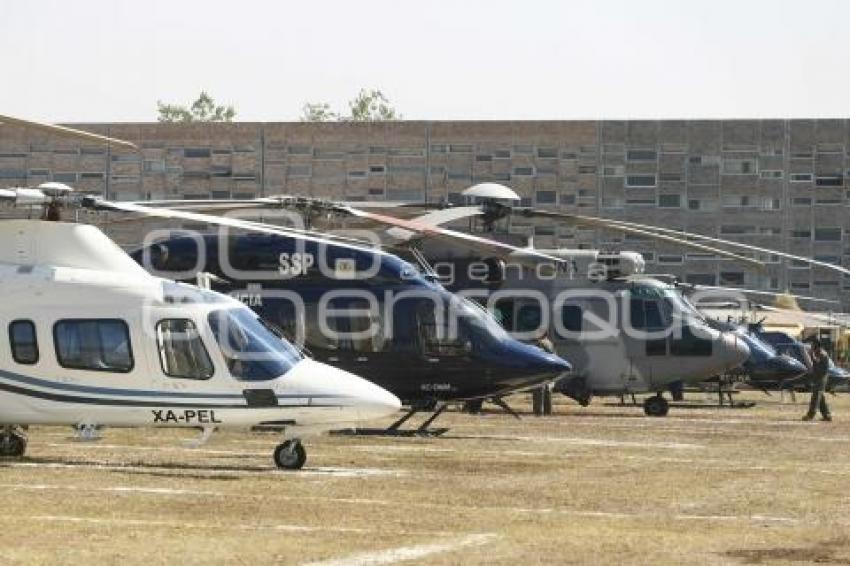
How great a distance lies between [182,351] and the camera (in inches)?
762

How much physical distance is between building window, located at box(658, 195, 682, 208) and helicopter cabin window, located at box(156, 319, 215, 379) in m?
74.1

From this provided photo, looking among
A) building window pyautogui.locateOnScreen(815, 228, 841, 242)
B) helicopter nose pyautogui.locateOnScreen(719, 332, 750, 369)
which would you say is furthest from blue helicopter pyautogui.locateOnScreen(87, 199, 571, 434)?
building window pyautogui.locateOnScreen(815, 228, 841, 242)

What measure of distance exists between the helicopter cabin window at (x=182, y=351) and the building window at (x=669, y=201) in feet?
243

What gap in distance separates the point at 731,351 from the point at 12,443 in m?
18.4

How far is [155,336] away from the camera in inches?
762

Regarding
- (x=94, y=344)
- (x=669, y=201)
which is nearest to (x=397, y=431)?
(x=94, y=344)

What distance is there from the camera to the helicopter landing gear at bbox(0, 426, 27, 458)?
20.1m

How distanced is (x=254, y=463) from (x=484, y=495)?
13.1 feet

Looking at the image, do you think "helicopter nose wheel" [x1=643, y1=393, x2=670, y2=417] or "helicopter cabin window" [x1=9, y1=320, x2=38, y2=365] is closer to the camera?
"helicopter cabin window" [x1=9, y1=320, x2=38, y2=365]

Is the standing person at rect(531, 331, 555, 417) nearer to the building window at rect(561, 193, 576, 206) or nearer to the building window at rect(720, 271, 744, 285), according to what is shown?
the building window at rect(720, 271, 744, 285)

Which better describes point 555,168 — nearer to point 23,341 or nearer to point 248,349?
point 248,349

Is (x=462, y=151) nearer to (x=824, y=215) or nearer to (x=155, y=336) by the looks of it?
(x=824, y=215)

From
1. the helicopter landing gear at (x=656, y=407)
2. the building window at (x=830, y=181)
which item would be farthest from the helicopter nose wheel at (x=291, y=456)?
the building window at (x=830, y=181)

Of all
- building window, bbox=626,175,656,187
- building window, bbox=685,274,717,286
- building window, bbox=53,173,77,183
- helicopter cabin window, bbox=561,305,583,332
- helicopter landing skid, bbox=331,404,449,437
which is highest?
building window, bbox=626,175,656,187
